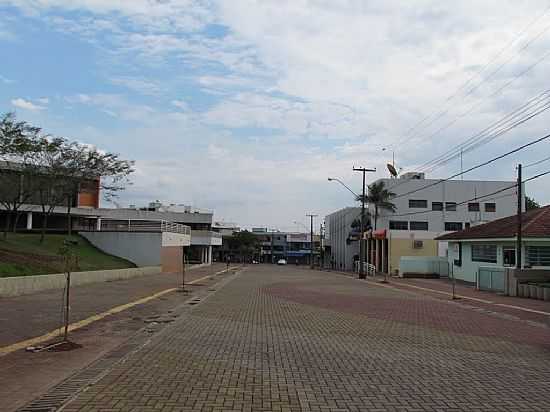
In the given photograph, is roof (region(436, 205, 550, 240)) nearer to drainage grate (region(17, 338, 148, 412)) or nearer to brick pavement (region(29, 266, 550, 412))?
brick pavement (region(29, 266, 550, 412))

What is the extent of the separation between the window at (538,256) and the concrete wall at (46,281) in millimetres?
22943

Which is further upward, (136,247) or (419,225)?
(419,225)

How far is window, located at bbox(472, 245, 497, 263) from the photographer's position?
36103mm

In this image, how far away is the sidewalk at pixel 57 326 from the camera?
25.9ft

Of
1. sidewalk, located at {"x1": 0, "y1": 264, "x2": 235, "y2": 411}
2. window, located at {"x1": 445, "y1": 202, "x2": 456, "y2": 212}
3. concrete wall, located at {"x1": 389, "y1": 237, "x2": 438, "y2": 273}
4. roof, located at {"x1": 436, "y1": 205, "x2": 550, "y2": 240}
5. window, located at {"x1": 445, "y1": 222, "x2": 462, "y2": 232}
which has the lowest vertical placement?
sidewalk, located at {"x1": 0, "y1": 264, "x2": 235, "y2": 411}

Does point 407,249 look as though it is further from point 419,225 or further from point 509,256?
point 509,256

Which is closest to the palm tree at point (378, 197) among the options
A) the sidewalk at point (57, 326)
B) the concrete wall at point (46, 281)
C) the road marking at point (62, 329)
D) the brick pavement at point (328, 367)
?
the concrete wall at point (46, 281)

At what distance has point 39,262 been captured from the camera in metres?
25.7

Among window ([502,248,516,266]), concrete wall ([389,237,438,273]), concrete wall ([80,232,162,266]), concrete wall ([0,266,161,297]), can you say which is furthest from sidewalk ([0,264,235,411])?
concrete wall ([389,237,438,273])

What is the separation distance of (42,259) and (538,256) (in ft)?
85.2

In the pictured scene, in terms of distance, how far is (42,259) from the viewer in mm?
27203

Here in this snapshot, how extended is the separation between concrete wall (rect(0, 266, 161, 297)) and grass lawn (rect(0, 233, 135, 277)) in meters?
0.62

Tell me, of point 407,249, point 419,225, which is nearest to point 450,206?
point 419,225

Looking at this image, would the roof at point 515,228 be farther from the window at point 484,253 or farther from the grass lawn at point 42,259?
the grass lawn at point 42,259
